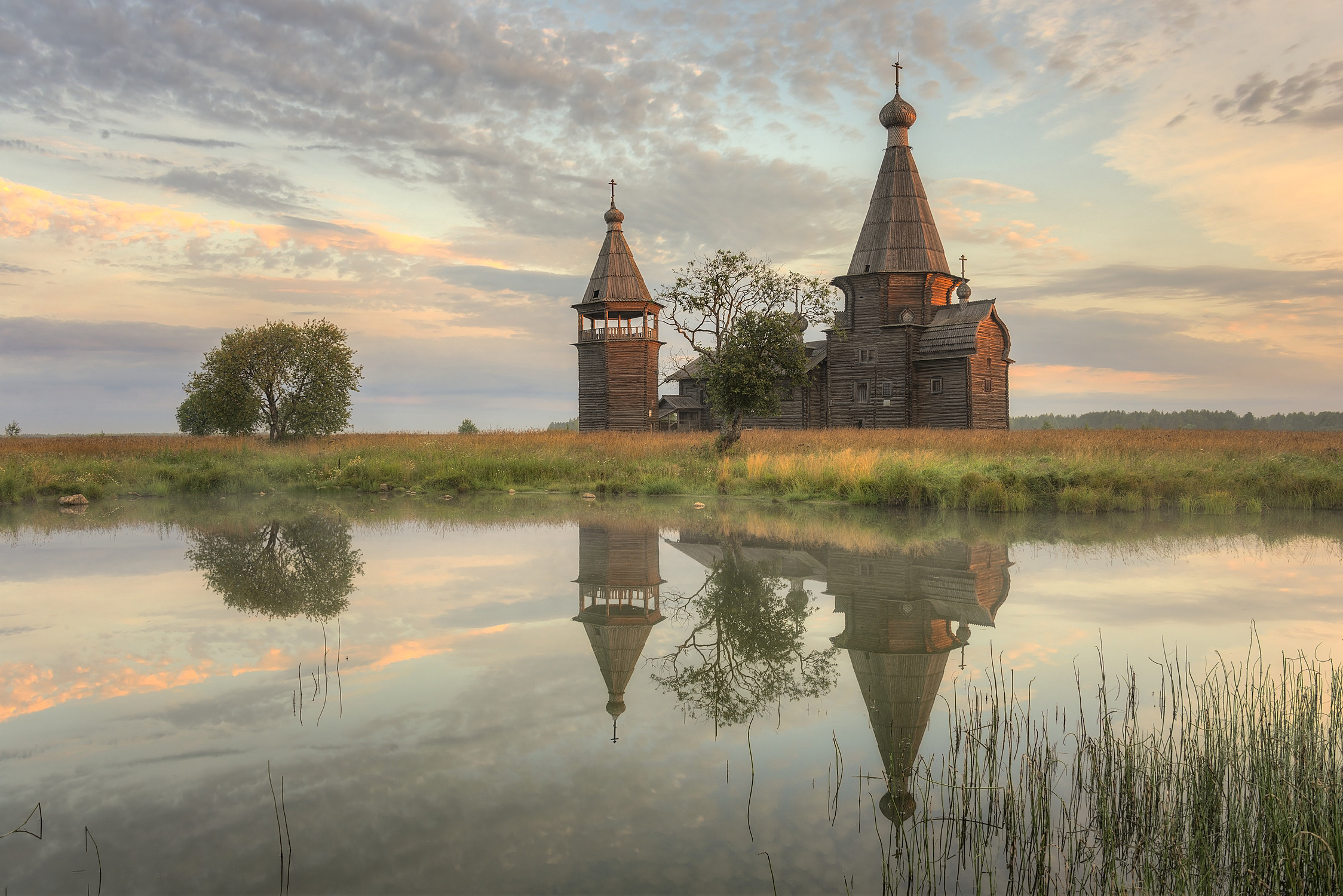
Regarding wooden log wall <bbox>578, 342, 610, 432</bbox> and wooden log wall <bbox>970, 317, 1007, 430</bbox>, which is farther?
wooden log wall <bbox>578, 342, 610, 432</bbox>

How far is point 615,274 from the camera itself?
38.9 meters

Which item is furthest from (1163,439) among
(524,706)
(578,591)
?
(524,706)

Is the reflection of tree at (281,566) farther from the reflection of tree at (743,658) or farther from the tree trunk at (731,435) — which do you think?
the tree trunk at (731,435)

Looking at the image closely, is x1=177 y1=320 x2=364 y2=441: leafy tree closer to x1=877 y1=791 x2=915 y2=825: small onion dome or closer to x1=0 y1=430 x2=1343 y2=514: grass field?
x1=0 y1=430 x2=1343 y2=514: grass field

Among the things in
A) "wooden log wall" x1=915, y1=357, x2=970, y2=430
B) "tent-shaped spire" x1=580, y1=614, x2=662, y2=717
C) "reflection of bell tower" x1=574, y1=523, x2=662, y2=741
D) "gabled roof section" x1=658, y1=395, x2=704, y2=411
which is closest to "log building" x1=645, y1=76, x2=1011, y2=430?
"wooden log wall" x1=915, y1=357, x2=970, y2=430

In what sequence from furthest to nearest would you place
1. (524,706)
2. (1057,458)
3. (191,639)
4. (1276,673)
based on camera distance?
1. (1057,458)
2. (191,639)
3. (1276,673)
4. (524,706)

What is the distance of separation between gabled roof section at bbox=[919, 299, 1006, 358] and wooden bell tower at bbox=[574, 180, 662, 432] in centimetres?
1296

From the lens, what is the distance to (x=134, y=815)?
3379 mm

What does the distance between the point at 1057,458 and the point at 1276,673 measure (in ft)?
45.3

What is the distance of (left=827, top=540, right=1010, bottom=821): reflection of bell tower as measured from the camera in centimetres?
423

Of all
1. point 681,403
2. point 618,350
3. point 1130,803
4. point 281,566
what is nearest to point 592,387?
point 618,350

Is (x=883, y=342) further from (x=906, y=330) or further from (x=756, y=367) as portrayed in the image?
(x=756, y=367)

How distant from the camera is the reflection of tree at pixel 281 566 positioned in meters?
7.38

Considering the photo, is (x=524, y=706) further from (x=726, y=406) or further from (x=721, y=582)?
(x=726, y=406)
